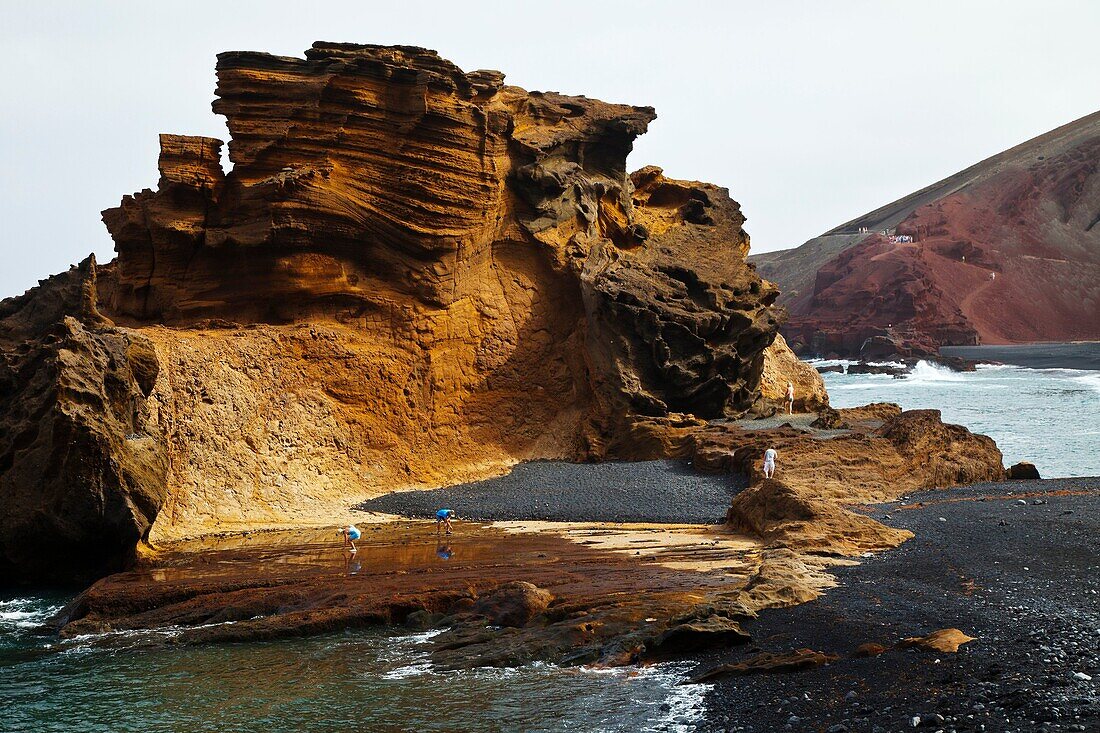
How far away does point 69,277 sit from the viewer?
2025 centimetres

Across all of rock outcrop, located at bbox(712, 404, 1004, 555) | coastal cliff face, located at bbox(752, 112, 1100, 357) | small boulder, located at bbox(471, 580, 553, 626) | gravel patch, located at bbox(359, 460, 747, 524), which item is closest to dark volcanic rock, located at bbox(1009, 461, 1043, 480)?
rock outcrop, located at bbox(712, 404, 1004, 555)

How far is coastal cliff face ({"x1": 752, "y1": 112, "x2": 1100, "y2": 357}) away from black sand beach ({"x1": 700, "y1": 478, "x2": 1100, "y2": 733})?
7875cm

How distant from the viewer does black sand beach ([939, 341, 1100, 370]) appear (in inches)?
3369

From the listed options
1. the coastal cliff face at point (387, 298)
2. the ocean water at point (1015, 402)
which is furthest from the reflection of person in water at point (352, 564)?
the ocean water at point (1015, 402)

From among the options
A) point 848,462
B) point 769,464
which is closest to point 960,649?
point 769,464

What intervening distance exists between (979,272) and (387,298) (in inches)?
4255

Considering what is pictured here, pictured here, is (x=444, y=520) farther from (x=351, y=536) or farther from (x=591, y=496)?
(x=591, y=496)

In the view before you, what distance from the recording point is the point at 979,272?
12006cm

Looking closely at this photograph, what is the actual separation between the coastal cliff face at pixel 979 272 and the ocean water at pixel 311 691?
84.2m

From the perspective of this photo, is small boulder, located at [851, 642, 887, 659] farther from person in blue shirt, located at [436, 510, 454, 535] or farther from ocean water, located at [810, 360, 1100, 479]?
ocean water, located at [810, 360, 1100, 479]

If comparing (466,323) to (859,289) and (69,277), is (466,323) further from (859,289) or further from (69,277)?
(859,289)

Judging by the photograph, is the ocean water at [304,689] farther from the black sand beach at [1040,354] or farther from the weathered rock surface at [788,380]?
the black sand beach at [1040,354]

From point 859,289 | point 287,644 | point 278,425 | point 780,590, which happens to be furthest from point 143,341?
point 859,289

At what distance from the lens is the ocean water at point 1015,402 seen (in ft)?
121
